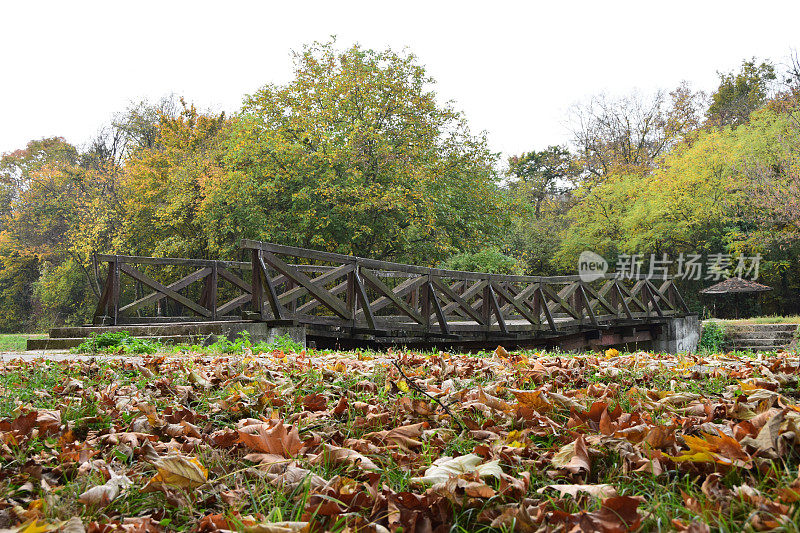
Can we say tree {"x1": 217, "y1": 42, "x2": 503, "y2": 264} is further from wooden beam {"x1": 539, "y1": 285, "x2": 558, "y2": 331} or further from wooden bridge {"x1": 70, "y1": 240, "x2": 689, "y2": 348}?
wooden beam {"x1": 539, "y1": 285, "x2": 558, "y2": 331}

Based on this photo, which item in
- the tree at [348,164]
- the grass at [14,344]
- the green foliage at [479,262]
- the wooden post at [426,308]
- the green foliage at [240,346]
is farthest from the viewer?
the green foliage at [479,262]

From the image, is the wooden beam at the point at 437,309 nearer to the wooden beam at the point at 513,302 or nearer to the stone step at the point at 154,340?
the wooden beam at the point at 513,302

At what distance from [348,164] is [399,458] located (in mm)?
15505

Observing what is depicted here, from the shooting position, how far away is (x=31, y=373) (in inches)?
165

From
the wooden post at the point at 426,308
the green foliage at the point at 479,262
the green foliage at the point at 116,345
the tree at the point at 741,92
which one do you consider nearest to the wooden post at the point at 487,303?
the wooden post at the point at 426,308

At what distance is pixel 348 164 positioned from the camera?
16969 mm

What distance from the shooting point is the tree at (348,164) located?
17.0 m

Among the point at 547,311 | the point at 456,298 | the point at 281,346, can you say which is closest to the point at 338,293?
the point at 456,298

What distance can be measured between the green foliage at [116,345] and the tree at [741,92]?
3438cm

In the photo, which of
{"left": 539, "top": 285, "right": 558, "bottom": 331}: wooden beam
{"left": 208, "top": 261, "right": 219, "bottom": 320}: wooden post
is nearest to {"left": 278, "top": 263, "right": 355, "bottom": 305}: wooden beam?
{"left": 208, "top": 261, "right": 219, "bottom": 320}: wooden post

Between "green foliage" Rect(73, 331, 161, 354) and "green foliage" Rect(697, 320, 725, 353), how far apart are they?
56.2ft

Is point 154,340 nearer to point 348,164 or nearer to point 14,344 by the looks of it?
point 14,344

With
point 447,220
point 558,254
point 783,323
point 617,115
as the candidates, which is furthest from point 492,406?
point 617,115

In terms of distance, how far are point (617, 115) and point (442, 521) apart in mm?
35773
